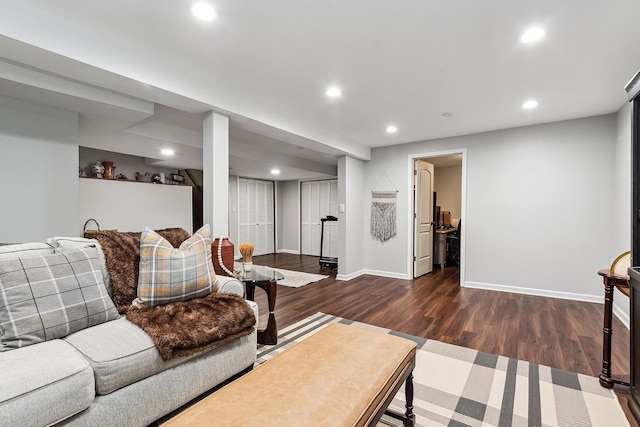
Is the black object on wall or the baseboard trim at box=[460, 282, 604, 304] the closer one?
the black object on wall

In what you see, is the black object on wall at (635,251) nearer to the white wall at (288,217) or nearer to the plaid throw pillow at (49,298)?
the plaid throw pillow at (49,298)

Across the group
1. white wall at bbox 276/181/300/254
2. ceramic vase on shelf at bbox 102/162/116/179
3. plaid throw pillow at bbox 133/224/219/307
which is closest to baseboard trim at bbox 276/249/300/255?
white wall at bbox 276/181/300/254

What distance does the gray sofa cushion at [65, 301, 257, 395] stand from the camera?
1363 mm

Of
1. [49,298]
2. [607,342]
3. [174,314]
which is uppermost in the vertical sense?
[49,298]

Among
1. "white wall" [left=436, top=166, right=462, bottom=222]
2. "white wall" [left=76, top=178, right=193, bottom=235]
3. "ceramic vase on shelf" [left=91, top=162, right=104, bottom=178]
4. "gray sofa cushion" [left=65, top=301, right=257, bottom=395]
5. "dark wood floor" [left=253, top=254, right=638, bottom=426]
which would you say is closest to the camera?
"gray sofa cushion" [left=65, top=301, right=257, bottom=395]

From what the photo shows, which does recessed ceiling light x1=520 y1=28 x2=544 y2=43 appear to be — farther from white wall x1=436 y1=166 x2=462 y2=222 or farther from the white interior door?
white wall x1=436 y1=166 x2=462 y2=222

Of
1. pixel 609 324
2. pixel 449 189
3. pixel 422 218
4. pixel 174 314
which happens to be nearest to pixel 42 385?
pixel 174 314

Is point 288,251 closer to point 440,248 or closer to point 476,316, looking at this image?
point 440,248

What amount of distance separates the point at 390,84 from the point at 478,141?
8.10 feet

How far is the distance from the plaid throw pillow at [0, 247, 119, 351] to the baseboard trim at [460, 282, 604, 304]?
4.64 meters

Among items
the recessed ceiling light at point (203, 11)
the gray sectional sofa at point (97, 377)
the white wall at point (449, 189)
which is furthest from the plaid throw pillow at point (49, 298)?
the white wall at point (449, 189)

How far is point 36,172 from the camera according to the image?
8.88 ft

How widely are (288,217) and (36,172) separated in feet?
19.7

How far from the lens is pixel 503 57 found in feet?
7.68
